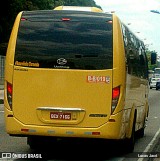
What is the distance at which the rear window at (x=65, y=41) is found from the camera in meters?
10.3

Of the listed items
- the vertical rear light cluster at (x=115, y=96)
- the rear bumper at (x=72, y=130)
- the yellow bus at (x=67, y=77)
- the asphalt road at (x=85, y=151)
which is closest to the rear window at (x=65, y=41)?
the yellow bus at (x=67, y=77)

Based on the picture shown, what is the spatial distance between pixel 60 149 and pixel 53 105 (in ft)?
7.41

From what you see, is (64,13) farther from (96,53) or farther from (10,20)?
(10,20)

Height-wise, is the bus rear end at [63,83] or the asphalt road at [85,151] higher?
the bus rear end at [63,83]

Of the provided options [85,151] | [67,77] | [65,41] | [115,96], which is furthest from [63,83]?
[85,151]

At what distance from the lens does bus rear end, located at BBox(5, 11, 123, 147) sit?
10125 millimetres

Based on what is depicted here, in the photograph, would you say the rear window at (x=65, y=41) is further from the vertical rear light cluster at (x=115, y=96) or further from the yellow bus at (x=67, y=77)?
the vertical rear light cluster at (x=115, y=96)

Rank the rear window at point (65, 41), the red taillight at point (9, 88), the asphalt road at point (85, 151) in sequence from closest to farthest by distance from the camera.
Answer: the rear window at point (65, 41), the red taillight at point (9, 88), the asphalt road at point (85, 151)

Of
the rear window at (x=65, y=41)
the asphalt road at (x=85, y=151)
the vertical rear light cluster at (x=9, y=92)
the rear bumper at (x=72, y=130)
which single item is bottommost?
the asphalt road at (x=85, y=151)

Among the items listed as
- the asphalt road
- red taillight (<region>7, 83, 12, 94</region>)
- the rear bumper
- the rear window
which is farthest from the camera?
the asphalt road

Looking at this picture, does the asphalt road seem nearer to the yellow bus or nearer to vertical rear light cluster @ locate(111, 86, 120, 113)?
the yellow bus

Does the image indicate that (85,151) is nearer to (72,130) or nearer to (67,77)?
(72,130)

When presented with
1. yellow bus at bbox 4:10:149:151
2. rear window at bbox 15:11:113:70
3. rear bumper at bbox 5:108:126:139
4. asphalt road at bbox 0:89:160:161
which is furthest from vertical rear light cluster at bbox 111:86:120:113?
asphalt road at bbox 0:89:160:161

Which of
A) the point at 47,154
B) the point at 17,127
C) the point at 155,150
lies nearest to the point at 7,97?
the point at 17,127
